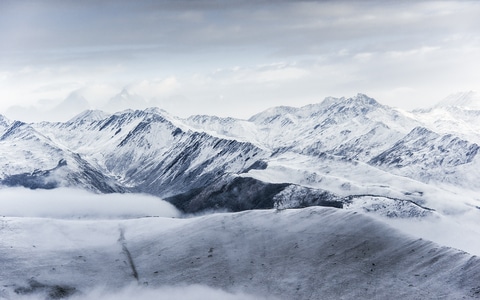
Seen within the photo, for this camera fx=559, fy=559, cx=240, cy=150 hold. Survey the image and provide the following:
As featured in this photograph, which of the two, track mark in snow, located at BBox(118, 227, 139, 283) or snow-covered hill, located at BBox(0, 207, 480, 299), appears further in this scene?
track mark in snow, located at BBox(118, 227, 139, 283)

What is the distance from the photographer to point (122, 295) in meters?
142

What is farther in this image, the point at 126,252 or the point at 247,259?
the point at 126,252

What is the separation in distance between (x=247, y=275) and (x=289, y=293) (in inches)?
647

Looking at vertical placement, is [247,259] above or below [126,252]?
below

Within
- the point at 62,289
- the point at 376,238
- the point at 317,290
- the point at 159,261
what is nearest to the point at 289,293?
the point at 317,290

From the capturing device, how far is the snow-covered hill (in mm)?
134125

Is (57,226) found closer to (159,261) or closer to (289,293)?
(159,261)

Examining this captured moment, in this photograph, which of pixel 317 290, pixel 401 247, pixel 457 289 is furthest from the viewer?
pixel 401 247

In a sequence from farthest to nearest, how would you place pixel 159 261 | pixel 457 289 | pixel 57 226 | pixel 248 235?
pixel 57 226
pixel 248 235
pixel 159 261
pixel 457 289

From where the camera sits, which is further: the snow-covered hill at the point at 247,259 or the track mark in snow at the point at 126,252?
the track mark in snow at the point at 126,252

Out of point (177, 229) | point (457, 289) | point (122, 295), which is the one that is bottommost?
point (457, 289)

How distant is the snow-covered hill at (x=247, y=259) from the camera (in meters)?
134

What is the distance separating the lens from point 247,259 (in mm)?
159000

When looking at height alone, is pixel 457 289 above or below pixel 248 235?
below
